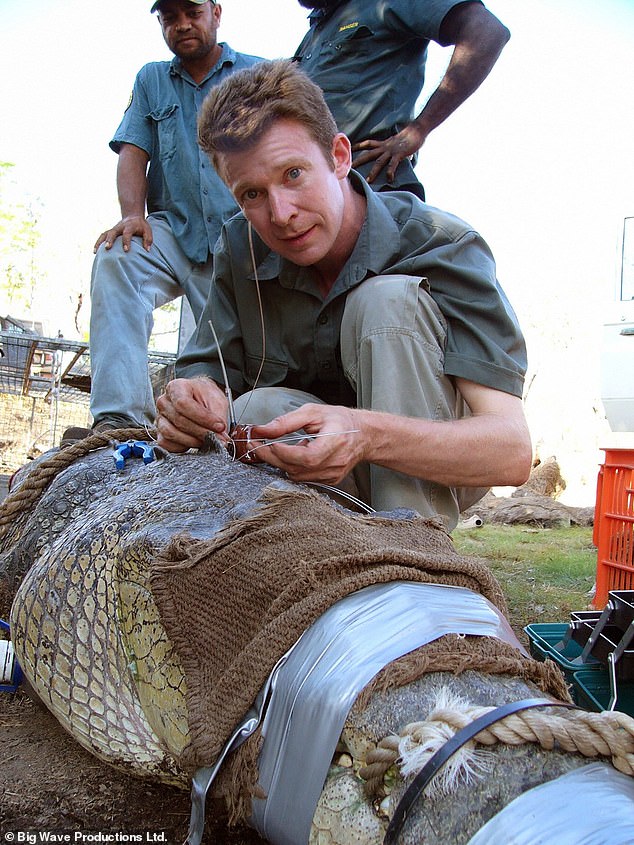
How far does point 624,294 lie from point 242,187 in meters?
3.94

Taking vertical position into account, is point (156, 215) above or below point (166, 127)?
below

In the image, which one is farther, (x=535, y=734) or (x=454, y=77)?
(x=454, y=77)

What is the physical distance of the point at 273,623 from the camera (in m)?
1.07

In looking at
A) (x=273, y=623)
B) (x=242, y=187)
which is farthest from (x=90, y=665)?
(x=242, y=187)

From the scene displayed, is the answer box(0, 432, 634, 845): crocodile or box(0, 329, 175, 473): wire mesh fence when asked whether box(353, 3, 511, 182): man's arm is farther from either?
box(0, 329, 175, 473): wire mesh fence

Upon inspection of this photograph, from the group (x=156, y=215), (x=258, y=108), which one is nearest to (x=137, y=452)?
(x=258, y=108)

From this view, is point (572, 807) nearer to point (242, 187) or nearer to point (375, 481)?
point (375, 481)

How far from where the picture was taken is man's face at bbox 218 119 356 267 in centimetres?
221

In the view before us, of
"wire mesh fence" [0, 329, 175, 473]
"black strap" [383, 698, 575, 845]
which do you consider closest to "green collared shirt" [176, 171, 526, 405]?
"black strap" [383, 698, 575, 845]

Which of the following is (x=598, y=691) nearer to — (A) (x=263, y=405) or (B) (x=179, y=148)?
(A) (x=263, y=405)

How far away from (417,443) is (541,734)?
1.19 meters

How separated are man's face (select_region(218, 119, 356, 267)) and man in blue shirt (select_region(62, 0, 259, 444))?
1.09 metres

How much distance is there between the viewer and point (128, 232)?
3469mm

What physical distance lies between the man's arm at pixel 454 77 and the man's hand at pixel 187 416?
1.53 m
